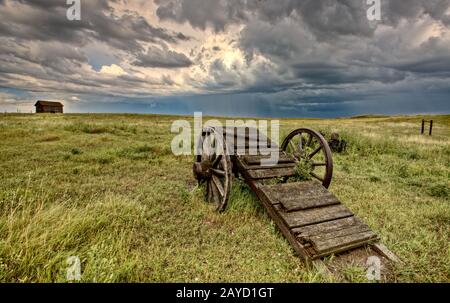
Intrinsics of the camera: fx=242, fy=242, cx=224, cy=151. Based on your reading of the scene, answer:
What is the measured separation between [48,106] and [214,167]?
90.4 metres

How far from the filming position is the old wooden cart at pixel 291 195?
11.5 feet

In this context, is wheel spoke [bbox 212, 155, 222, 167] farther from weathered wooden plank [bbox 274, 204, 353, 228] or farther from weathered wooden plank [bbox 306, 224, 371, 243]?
weathered wooden plank [bbox 306, 224, 371, 243]

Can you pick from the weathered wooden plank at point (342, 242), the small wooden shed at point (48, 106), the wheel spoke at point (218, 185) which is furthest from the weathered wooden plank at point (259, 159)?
the small wooden shed at point (48, 106)

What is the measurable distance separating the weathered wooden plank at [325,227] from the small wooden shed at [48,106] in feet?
300

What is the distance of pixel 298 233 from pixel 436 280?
70.9 inches

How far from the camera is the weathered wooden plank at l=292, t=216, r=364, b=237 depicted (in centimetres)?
358

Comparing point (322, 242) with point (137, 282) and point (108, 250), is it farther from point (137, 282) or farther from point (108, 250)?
point (108, 250)

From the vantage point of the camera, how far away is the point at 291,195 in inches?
171

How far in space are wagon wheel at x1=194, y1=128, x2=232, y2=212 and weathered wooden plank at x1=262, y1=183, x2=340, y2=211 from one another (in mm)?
892

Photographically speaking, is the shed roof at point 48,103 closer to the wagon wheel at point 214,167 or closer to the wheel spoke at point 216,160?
the wagon wheel at point 214,167

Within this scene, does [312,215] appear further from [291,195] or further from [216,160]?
[216,160]

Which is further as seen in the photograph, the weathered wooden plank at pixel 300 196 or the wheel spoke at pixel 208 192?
the wheel spoke at pixel 208 192

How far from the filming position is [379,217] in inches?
197

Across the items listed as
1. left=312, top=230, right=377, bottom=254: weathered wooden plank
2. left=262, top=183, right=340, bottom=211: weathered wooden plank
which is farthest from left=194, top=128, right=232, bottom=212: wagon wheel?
left=312, top=230, right=377, bottom=254: weathered wooden plank
